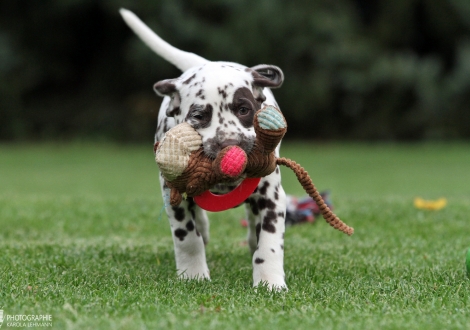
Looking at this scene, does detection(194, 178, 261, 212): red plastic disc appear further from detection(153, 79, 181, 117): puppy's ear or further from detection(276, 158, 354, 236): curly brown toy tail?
detection(153, 79, 181, 117): puppy's ear

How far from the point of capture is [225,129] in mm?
3637

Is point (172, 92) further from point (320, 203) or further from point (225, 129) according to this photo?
point (320, 203)

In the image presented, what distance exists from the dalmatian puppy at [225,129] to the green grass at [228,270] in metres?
0.17

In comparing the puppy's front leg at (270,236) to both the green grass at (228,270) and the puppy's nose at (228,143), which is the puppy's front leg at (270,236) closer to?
the green grass at (228,270)

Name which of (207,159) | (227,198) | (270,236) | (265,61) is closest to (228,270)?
(270,236)

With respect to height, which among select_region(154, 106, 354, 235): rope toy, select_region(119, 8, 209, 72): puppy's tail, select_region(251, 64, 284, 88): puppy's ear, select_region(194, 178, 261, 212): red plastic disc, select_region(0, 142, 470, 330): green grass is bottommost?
select_region(0, 142, 470, 330): green grass

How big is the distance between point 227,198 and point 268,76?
86 cm

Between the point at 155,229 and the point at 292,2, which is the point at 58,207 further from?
the point at 292,2

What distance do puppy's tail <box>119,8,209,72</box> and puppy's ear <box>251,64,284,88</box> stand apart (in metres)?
0.57

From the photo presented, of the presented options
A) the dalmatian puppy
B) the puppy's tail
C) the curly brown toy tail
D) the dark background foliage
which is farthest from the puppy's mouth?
the dark background foliage

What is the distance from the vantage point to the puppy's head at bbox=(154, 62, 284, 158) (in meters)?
3.62

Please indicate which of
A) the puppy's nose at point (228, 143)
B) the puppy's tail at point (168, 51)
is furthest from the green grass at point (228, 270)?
the puppy's tail at point (168, 51)

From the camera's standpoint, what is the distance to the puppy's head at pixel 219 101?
3.62m

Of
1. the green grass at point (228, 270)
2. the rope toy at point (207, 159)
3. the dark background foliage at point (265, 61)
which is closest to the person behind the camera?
the green grass at point (228, 270)
